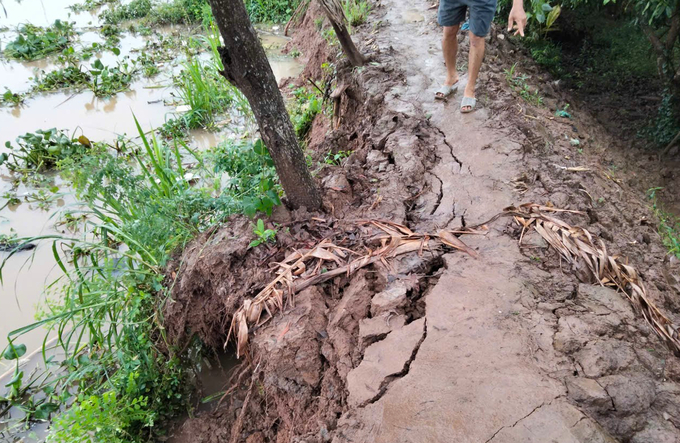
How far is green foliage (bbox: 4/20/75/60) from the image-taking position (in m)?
7.27

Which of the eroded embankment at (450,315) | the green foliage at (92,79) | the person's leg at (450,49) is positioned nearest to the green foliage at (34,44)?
the green foliage at (92,79)

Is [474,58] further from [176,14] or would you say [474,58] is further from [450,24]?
[176,14]

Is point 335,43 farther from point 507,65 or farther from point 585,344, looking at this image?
point 585,344

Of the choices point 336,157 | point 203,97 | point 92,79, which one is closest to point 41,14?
point 92,79

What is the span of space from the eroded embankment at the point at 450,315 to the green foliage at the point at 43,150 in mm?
3173

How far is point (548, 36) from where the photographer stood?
507 centimetres

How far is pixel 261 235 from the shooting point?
7.48 feet

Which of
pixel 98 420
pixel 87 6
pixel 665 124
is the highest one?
pixel 87 6

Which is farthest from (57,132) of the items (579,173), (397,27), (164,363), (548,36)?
(548,36)

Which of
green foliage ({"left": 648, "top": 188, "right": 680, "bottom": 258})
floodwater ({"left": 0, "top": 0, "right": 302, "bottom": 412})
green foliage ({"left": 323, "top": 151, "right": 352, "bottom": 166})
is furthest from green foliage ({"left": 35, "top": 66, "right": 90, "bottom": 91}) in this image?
green foliage ({"left": 648, "top": 188, "right": 680, "bottom": 258})

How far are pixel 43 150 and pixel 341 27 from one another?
3.67 meters

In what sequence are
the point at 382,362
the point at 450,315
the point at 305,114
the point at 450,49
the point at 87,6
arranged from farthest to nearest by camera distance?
the point at 87,6 < the point at 305,114 < the point at 450,49 < the point at 450,315 < the point at 382,362

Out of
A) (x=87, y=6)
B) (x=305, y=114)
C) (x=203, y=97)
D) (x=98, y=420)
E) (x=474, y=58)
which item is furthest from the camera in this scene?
(x=87, y=6)

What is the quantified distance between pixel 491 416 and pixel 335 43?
484cm
